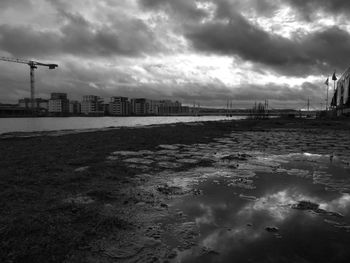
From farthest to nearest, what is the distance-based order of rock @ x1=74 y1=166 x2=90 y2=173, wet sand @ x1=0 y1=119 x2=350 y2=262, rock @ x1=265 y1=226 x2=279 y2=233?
rock @ x1=74 y1=166 x2=90 y2=173 < rock @ x1=265 y1=226 x2=279 y2=233 < wet sand @ x1=0 y1=119 x2=350 y2=262

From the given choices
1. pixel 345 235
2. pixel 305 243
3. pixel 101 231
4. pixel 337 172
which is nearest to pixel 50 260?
pixel 101 231

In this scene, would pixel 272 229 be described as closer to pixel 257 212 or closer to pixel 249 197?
pixel 257 212

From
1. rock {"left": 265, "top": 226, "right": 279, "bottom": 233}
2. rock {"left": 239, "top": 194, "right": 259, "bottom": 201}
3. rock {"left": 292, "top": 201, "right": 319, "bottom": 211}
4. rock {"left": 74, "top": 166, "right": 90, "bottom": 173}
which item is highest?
rock {"left": 292, "top": 201, "right": 319, "bottom": 211}

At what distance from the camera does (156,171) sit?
10.0 m

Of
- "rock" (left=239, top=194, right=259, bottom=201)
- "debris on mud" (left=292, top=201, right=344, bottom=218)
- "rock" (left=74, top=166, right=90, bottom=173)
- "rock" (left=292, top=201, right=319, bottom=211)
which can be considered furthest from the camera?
"rock" (left=74, top=166, right=90, bottom=173)

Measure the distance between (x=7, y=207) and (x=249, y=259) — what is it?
4943 millimetres

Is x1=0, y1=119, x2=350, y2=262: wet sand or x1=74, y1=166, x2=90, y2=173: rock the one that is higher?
x1=0, y1=119, x2=350, y2=262: wet sand

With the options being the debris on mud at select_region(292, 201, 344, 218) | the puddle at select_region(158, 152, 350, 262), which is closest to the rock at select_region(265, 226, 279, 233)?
the puddle at select_region(158, 152, 350, 262)

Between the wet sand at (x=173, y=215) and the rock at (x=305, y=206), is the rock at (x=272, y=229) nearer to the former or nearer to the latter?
the wet sand at (x=173, y=215)

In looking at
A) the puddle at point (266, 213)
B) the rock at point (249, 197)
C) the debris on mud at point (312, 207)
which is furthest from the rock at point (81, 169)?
the debris on mud at point (312, 207)

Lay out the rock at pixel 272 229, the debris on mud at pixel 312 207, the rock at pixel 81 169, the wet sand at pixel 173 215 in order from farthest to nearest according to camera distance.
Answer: the rock at pixel 81 169, the debris on mud at pixel 312 207, the rock at pixel 272 229, the wet sand at pixel 173 215

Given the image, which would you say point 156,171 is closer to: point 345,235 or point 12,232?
point 12,232

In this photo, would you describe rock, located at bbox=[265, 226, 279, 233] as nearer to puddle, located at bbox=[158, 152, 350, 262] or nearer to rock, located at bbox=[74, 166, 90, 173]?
puddle, located at bbox=[158, 152, 350, 262]

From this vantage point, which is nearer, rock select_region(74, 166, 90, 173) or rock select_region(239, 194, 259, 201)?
rock select_region(239, 194, 259, 201)
